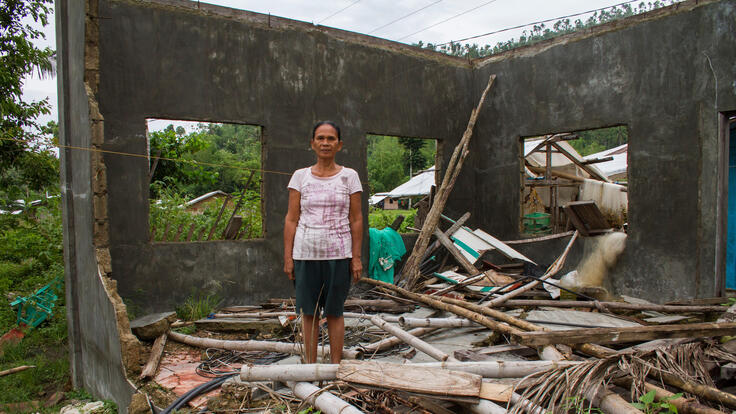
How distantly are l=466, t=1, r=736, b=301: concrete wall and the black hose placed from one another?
19.1 ft

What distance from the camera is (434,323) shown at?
465 cm

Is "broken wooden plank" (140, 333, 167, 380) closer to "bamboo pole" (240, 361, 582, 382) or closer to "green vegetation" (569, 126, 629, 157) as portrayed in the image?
"bamboo pole" (240, 361, 582, 382)

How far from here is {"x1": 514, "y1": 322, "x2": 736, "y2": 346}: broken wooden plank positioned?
336 cm

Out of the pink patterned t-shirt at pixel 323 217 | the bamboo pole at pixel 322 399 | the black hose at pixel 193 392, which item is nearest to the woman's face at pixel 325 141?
the pink patterned t-shirt at pixel 323 217

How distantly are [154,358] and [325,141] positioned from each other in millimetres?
2619

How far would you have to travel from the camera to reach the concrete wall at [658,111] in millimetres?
6074

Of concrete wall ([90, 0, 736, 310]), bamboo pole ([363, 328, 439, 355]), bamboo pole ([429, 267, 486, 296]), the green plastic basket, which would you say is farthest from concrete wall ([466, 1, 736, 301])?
bamboo pole ([363, 328, 439, 355])

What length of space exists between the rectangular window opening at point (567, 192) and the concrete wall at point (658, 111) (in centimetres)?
55

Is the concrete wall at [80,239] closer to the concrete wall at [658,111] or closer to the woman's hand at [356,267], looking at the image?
the woman's hand at [356,267]

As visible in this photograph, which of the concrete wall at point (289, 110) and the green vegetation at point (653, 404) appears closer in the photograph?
the green vegetation at point (653, 404)

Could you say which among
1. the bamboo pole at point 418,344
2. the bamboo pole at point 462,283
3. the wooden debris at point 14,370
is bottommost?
the wooden debris at point 14,370

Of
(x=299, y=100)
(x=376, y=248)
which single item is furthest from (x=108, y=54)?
(x=376, y=248)

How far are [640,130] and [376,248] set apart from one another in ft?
13.8

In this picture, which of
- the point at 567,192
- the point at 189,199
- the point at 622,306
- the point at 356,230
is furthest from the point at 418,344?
the point at 567,192
